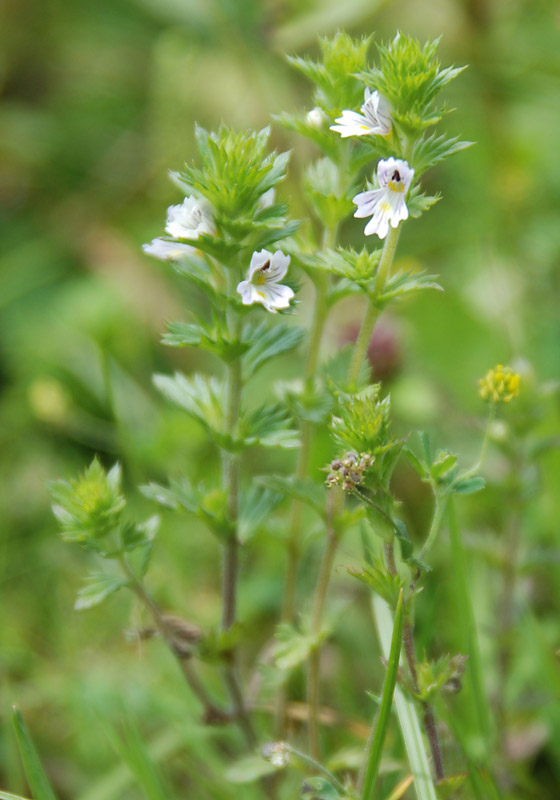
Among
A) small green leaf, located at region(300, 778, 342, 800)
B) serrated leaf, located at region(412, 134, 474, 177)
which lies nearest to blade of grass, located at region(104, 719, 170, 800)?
small green leaf, located at region(300, 778, 342, 800)

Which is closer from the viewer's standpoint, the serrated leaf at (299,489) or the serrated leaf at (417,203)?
the serrated leaf at (417,203)

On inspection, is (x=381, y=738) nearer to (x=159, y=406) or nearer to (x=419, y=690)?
(x=419, y=690)

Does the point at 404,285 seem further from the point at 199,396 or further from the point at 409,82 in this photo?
the point at 199,396

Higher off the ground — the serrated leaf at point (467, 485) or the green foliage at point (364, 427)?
the green foliage at point (364, 427)

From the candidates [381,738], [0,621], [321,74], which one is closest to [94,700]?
[0,621]

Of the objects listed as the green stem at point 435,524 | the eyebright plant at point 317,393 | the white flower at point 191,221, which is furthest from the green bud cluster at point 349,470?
the white flower at point 191,221

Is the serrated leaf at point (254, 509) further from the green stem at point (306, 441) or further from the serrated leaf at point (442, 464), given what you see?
the serrated leaf at point (442, 464)

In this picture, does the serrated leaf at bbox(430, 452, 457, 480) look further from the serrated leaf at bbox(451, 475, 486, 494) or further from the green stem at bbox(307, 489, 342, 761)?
the green stem at bbox(307, 489, 342, 761)

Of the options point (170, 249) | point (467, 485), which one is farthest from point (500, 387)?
point (170, 249)
